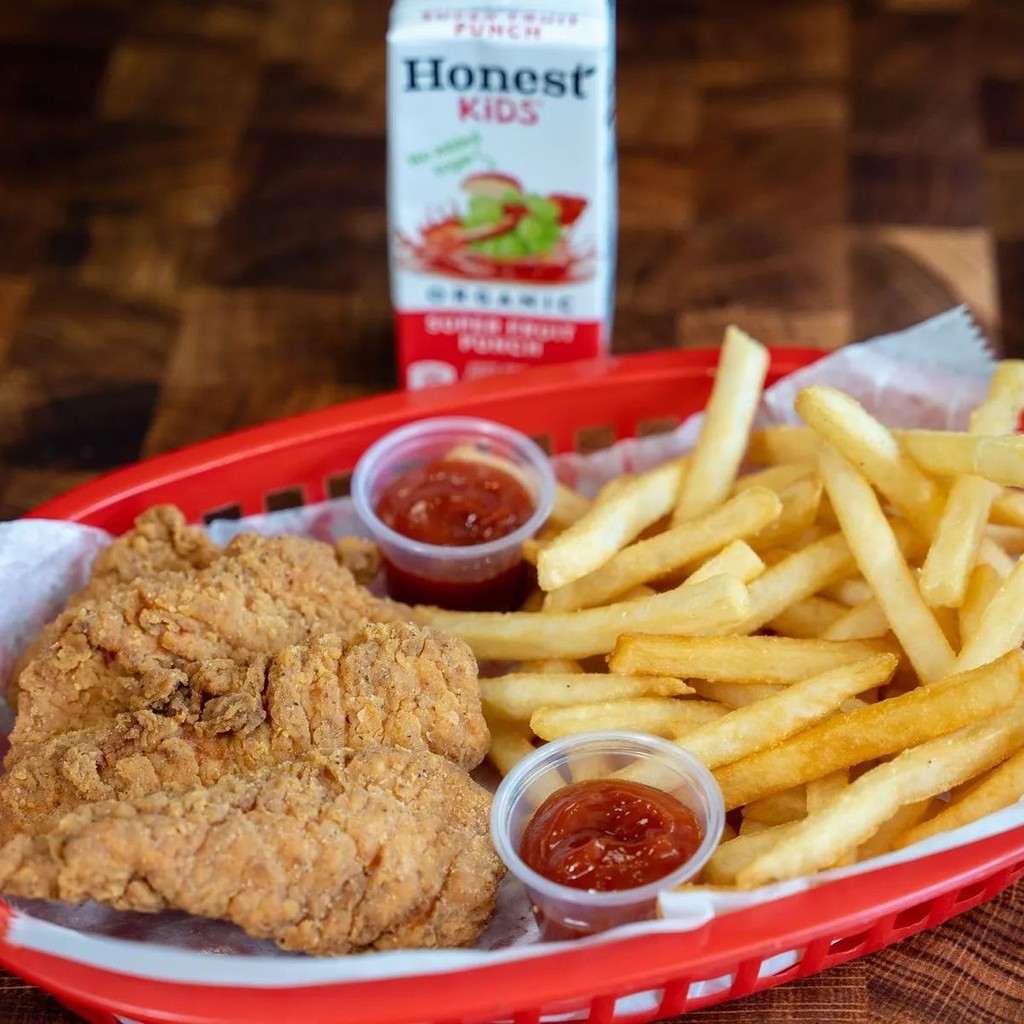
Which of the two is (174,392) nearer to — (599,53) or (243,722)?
(599,53)

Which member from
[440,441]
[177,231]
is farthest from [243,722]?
[177,231]

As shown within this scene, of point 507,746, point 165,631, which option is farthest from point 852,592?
point 165,631

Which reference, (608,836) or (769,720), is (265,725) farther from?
(769,720)

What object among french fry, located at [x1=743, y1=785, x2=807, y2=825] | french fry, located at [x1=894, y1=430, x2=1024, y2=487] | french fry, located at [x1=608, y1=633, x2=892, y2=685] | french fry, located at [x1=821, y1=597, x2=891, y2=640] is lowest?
french fry, located at [x1=743, y1=785, x2=807, y2=825]

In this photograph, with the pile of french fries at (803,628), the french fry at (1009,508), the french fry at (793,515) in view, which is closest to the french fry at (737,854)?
the pile of french fries at (803,628)

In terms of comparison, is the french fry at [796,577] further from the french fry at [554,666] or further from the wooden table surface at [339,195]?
the wooden table surface at [339,195]

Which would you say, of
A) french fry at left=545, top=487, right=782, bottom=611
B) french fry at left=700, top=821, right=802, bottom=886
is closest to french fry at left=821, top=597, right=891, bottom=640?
french fry at left=545, top=487, right=782, bottom=611

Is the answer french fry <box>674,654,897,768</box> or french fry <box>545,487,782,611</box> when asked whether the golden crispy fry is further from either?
french fry <box>674,654,897,768</box>
